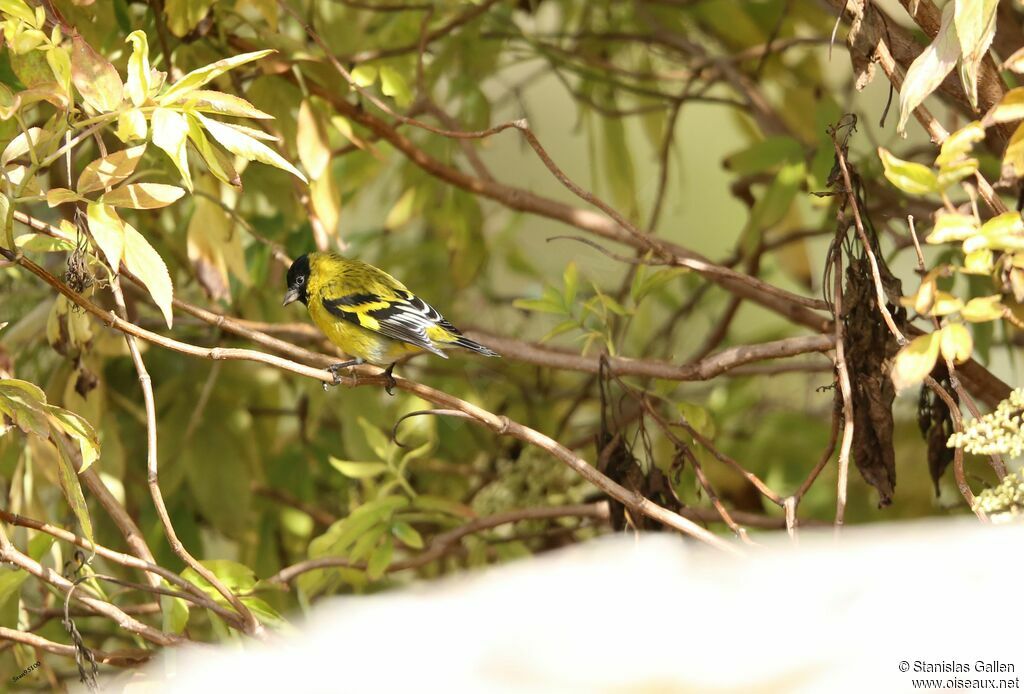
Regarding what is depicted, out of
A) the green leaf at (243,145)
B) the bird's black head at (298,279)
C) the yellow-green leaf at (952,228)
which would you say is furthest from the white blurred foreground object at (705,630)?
the bird's black head at (298,279)

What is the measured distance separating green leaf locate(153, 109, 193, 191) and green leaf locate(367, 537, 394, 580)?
2.81 feet

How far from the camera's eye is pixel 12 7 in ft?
4.35

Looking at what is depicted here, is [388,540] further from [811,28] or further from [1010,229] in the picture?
[811,28]

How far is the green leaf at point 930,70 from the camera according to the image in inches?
53.4

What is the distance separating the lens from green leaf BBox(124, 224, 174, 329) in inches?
53.0

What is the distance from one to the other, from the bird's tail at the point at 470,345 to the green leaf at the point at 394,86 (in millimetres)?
457

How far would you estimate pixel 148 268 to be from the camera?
4.46ft

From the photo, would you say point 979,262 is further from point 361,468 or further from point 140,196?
point 361,468

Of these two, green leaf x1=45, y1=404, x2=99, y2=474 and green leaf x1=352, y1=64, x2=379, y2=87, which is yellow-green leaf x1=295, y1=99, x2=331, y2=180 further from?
green leaf x1=45, y1=404, x2=99, y2=474

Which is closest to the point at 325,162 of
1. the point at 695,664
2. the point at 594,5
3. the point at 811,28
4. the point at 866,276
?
the point at 866,276

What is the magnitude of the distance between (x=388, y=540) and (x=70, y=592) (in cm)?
58

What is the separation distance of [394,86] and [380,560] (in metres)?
0.85

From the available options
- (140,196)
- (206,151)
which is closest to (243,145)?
(206,151)

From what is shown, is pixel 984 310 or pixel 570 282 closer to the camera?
pixel 984 310
